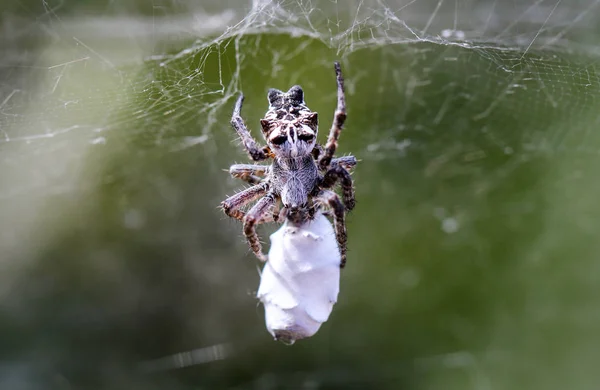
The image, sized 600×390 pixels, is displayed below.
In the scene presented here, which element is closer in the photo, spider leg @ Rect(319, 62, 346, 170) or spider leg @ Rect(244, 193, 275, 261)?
spider leg @ Rect(319, 62, 346, 170)

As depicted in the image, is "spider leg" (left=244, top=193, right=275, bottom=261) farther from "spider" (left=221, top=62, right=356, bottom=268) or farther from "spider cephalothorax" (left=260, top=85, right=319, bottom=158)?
"spider cephalothorax" (left=260, top=85, right=319, bottom=158)

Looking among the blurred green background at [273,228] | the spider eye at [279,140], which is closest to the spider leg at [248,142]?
the spider eye at [279,140]

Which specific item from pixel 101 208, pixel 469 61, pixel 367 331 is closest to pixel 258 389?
pixel 367 331

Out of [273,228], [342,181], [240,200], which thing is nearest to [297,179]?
[342,181]

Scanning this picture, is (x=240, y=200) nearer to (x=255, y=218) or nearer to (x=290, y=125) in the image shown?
(x=255, y=218)

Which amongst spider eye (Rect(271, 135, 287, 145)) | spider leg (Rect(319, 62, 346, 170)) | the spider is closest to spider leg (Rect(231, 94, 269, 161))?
the spider

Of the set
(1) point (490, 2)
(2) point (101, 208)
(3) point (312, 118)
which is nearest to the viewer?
(3) point (312, 118)

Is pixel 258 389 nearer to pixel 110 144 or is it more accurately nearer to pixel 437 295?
pixel 437 295
